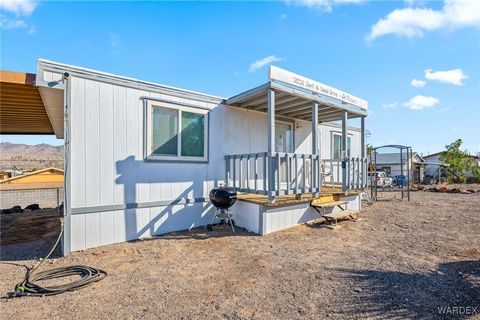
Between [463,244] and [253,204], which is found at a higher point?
[253,204]

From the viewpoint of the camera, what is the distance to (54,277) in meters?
3.19

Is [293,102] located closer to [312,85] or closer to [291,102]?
[291,102]

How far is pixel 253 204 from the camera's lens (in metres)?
5.39

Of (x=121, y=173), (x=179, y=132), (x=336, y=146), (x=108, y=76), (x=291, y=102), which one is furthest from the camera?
(x=336, y=146)

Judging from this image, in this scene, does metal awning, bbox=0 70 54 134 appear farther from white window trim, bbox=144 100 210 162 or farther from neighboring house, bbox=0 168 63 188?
white window trim, bbox=144 100 210 162

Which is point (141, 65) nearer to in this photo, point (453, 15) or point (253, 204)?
point (253, 204)

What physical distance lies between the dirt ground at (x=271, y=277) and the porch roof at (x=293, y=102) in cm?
312

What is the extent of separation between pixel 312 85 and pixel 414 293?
4.66 metres

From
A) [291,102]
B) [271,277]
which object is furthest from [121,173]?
[291,102]

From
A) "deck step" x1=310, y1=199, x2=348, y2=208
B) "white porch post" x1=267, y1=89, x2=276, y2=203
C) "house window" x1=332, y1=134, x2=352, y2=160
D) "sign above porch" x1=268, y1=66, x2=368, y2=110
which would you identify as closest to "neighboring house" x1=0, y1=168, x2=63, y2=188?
"white porch post" x1=267, y1=89, x2=276, y2=203

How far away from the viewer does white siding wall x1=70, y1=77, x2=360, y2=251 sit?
13.9 ft

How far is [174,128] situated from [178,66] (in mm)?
3895

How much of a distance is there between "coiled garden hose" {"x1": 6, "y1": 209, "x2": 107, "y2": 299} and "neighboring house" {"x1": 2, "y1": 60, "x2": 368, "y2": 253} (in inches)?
32.4

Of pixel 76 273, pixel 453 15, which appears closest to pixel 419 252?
pixel 76 273
